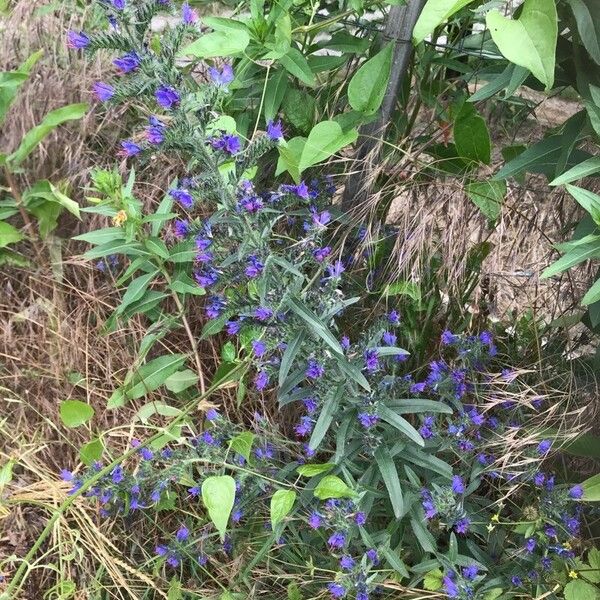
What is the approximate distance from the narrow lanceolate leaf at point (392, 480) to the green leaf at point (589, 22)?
2.63 ft

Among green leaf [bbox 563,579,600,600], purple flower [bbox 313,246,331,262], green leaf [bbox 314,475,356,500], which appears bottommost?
green leaf [bbox 563,579,600,600]

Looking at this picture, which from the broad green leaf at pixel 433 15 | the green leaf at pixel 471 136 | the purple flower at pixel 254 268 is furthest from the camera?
the green leaf at pixel 471 136

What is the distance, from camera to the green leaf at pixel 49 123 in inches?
71.6

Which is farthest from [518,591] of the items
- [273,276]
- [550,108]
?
[550,108]

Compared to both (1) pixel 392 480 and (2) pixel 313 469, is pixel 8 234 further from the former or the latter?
(1) pixel 392 480

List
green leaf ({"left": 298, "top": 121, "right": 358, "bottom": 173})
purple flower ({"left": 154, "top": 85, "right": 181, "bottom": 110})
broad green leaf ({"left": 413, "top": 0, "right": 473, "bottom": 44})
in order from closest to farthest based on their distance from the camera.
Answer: broad green leaf ({"left": 413, "top": 0, "right": 473, "bottom": 44}) → purple flower ({"left": 154, "top": 85, "right": 181, "bottom": 110}) → green leaf ({"left": 298, "top": 121, "right": 358, "bottom": 173})

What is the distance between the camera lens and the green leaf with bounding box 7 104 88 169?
5.97 ft

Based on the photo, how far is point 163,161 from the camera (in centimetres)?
192

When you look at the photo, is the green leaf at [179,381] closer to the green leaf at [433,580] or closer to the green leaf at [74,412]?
the green leaf at [74,412]

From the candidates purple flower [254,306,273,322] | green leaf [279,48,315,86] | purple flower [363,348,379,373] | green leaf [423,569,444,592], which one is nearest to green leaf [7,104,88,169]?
green leaf [279,48,315,86]

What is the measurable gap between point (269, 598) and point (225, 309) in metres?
0.70

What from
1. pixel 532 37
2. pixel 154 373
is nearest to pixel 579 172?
pixel 532 37

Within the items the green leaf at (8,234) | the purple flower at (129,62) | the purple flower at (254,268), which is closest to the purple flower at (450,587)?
the purple flower at (254,268)

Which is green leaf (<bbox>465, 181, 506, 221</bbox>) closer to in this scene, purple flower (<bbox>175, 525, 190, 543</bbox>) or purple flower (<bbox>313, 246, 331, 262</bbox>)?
purple flower (<bbox>313, 246, 331, 262</bbox>)
